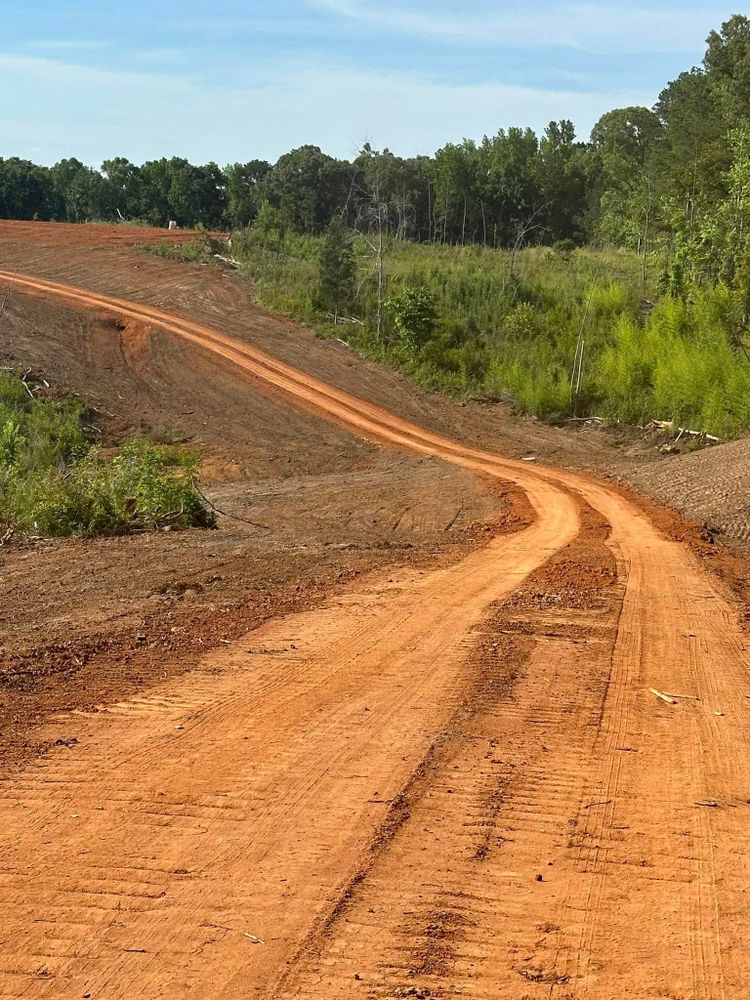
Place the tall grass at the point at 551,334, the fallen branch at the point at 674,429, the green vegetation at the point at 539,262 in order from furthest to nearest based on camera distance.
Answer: the green vegetation at the point at 539,262, the tall grass at the point at 551,334, the fallen branch at the point at 674,429

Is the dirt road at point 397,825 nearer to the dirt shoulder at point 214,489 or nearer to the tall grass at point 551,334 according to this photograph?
the dirt shoulder at point 214,489

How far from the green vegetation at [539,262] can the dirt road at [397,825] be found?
1931cm

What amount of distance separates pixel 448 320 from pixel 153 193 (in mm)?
40143

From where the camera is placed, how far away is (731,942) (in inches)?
161

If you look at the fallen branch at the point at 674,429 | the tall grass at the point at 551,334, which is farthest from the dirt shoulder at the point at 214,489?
the tall grass at the point at 551,334

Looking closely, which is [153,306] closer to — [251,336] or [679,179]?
[251,336]

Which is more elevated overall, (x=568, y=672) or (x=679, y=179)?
(x=679, y=179)

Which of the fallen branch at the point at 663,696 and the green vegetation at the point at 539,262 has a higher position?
the green vegetation at the point at 539,262

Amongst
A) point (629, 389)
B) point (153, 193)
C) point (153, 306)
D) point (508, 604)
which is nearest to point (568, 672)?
point (508, 604)

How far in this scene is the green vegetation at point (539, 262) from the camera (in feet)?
97.2

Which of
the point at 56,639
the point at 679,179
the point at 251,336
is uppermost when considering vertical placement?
the point at 679,179

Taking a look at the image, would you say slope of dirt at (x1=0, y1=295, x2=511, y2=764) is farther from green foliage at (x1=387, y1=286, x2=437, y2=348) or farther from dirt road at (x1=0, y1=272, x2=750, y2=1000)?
green foliage at (x1=387, y1=286, x2=437, y2=348)

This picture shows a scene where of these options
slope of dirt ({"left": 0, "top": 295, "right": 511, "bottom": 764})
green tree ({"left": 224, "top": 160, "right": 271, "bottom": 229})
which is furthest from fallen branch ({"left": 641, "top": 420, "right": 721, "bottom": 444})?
green tree ({"left": 224, "top": 160, "right": 271, "bottom": 229})

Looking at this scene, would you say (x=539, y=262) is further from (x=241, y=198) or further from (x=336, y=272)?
(x=241, y=198)
